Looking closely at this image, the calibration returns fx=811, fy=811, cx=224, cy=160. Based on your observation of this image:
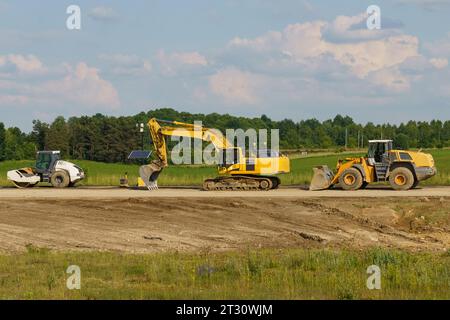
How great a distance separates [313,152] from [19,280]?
9329 cm

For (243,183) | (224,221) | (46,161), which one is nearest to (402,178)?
(243,183)

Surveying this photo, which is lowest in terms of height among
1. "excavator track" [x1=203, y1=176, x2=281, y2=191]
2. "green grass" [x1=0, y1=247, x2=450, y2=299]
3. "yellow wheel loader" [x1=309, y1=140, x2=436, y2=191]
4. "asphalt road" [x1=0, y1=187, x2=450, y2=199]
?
"green grass" [x1=0, y1=247, x2=450, y2=299]

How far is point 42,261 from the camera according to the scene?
19766 millimetres

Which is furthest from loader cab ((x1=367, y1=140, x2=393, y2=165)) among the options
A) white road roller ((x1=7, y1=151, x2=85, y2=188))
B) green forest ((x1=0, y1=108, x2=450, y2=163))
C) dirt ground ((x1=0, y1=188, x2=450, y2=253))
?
green forest ((x1=0, y1=108, x2=450, y2=163))

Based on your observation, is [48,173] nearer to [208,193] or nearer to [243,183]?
[208,193]

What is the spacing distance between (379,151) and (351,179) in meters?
1.83

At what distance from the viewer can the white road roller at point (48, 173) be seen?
1672 inches

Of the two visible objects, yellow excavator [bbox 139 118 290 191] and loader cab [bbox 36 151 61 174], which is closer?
yellow excavator [bbox 139 118 290 191]

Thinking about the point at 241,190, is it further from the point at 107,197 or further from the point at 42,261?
the point at 42,261

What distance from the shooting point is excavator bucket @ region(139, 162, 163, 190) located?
39.5m

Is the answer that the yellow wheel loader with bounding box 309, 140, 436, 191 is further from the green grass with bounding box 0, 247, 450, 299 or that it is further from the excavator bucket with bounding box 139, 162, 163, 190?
the green grass with bounding box 0, 247, 450, 299

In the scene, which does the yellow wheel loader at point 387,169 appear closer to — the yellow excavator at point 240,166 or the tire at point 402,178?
the tire at point 402,178

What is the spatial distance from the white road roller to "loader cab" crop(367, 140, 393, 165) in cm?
1574

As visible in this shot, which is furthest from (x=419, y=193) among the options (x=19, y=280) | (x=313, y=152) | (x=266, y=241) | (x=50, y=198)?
(x=313, y=152)
